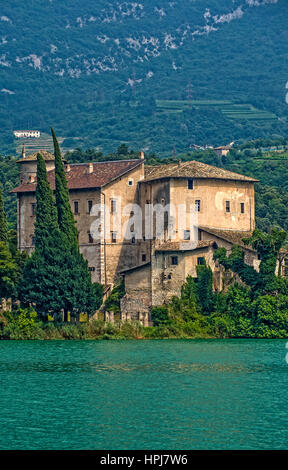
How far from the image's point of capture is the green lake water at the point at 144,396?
95.3 ft

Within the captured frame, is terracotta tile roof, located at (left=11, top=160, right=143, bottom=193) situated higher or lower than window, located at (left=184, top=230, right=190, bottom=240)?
higher

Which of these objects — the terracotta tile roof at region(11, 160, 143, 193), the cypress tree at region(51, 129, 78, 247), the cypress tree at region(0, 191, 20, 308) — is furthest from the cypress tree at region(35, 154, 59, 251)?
the terracotta tile roof at region(11, 160, 143, 193)

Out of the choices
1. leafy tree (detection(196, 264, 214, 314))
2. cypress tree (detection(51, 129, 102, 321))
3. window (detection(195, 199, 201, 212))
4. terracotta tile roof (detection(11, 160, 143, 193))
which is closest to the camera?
cypress tree (detection(51, 129, 102, 321))

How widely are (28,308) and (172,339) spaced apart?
311 inches

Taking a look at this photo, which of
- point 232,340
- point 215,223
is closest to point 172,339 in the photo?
point 232,340

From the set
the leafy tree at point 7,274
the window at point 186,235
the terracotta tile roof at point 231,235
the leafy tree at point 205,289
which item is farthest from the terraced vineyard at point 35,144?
the leafy tree at point 205,289

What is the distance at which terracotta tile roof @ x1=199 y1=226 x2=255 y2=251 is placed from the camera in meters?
63.2

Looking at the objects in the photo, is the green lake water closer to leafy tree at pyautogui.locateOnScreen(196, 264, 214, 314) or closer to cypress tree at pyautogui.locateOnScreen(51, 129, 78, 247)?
leafy tree at pyautogui.locateOnScreen(196, 264, 214, 314)

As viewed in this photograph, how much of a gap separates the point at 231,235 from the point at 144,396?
29.9 m

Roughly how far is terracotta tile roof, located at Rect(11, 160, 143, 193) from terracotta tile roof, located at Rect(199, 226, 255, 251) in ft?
24.4

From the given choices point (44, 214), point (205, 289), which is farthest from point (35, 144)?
point (205, 289)

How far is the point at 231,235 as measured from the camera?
65125 millimetres

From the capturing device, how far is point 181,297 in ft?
200

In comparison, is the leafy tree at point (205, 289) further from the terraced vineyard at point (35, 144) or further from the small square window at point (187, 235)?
the terraced vineyard at point (35, 144)
